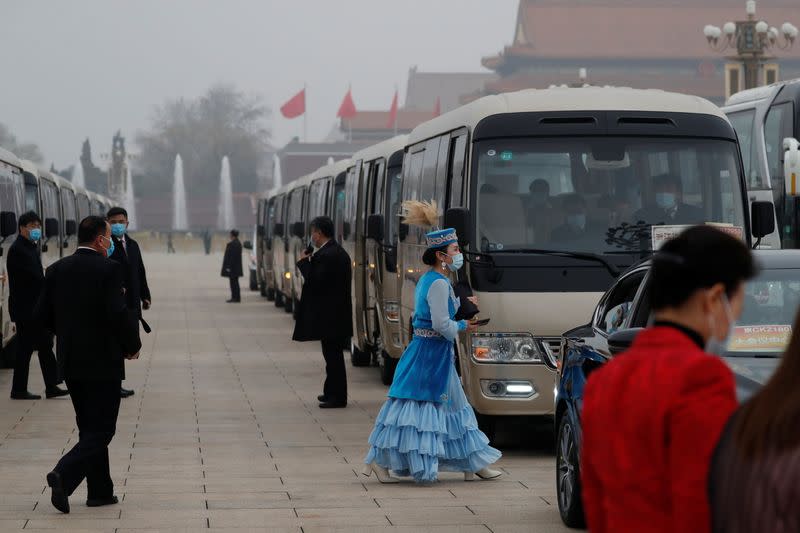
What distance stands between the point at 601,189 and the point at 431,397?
279cm

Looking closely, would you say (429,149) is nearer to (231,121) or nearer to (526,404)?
(526,404)

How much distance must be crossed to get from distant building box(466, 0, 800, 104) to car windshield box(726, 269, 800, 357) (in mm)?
122265

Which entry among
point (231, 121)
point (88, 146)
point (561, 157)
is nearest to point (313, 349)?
point (561, 157)

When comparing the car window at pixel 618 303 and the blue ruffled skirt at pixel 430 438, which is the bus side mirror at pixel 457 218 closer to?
the blue ruffled skirt at pixel 430 438

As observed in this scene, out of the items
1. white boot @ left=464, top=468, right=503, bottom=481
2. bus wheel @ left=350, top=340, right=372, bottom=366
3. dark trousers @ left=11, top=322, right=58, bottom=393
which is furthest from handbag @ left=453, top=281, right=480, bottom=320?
bus wheel @ left=350, top=340, right=372, bottom=366

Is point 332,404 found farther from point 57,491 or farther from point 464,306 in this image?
point 57,491

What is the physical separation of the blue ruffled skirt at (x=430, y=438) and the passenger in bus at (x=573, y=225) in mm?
2160

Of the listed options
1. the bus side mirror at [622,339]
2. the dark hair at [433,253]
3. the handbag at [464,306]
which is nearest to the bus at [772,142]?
the handbag at [464,306]

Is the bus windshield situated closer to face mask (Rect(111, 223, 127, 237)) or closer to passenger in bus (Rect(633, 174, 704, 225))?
passenger in bus (Rect(633, 174, 704, 225))

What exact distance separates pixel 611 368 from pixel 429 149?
10.9m

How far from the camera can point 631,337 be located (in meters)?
6.57

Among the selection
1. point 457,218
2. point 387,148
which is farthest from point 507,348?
point 387,148

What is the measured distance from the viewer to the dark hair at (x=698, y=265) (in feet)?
11.5

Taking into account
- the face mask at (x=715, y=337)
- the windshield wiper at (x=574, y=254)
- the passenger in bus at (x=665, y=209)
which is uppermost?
the passenger in bus at (x=665, y=209)
